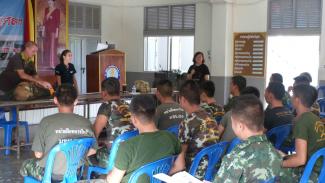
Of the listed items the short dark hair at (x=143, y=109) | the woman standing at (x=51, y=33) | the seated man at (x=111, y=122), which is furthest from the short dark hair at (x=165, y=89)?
the woman standing at (x=51, y=33)

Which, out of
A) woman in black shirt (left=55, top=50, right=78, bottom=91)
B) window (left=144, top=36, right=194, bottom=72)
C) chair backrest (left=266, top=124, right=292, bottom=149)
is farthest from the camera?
window (left=144, top=36, right=194, bottom=72)

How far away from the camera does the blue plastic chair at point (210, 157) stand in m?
2.85

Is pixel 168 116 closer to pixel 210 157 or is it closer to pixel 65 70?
pixel 210 157

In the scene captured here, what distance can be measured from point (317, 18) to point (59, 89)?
6.86 meters

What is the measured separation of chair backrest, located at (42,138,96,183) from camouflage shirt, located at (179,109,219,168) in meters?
0.68

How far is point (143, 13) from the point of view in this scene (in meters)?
11.1

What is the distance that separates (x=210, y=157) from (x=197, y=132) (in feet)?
0.65

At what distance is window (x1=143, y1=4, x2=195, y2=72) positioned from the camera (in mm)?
10469

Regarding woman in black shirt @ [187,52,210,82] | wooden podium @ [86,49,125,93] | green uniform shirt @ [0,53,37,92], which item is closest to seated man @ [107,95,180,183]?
green uniform shirt @ [0,53,37,92]

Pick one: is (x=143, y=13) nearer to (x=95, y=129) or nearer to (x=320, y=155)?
(x=95, y=129)

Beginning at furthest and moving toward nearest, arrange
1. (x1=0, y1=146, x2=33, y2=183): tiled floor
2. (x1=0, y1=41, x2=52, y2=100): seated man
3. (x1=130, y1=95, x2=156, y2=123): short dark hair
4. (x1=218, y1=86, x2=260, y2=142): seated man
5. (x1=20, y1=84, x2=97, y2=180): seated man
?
(x1=0, y1=41, x2=52, y2=100): seated man, (x1=0, y1=146, x2=33, y2=183): tiled floor, (x1=218, y1=86, x2=260, y2=142): seated man, (x1=20, y1=84, x2=97, y2=180): seated man, (x1=130, y1=95, x2=156, y2=123): short dark hair

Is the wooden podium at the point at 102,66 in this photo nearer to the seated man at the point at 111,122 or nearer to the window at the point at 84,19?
the window at the point at 84,19

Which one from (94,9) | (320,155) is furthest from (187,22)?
(320,155)

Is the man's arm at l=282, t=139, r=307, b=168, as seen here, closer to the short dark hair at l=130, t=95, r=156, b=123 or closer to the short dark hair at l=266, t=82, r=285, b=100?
the short dark hair at l=130, t=95, r=156, b=123
